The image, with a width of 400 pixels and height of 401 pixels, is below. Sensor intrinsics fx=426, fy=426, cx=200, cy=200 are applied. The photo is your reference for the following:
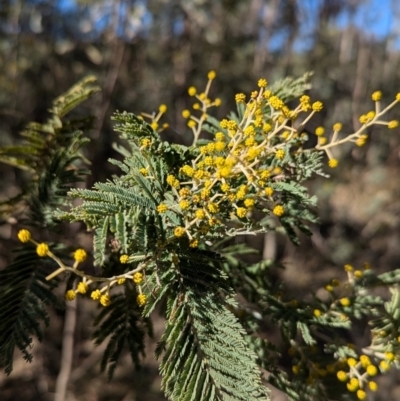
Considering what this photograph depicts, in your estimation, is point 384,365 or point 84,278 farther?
point 384,365

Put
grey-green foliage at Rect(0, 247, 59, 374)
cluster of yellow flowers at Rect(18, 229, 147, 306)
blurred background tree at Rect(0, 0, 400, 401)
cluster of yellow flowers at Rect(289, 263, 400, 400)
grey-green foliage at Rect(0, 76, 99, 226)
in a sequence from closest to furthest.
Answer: cluster of yellow flowers at Rect(18, 229, 147, 306) → grey-green foliage at Rect(0, 247, 59, 374) → cluster of yellow flowers at Rect(289, 263, 400, 400) → grey-green foliage at Rect(0, 76, 99, 226) → blurred background tree at Rect(0, 0, 400, 401)

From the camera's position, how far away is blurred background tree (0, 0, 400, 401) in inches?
153

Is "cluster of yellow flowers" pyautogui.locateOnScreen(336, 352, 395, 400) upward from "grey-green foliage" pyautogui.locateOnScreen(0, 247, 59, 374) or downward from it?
upward

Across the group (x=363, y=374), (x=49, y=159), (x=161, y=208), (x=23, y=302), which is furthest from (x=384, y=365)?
(x=49, y=159)

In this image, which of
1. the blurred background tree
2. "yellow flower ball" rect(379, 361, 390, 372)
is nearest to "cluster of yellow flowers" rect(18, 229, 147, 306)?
"yellow flower ball" rect(379, 361, 390, 372)

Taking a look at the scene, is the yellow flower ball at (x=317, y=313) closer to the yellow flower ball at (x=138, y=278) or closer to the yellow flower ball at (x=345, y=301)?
the yellow flower ball at (x=345, y=301)

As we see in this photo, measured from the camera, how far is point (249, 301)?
3.92ft

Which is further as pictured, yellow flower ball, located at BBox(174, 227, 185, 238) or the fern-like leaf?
the fern-like leaf

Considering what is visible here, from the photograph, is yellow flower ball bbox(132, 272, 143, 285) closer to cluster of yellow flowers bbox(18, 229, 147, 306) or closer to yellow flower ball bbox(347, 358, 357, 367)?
cluster of yellow flowers bbox(18, 229, 147, 306)

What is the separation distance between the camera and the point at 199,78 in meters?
5.28

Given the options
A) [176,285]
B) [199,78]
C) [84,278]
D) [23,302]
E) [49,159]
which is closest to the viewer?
[84,278]

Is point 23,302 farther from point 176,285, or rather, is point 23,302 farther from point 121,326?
point 176,285

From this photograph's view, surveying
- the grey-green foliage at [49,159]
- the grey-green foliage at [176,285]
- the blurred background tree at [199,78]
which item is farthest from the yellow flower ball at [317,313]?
the blurred background tree at [199,78]

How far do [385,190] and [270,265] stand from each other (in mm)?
5775
